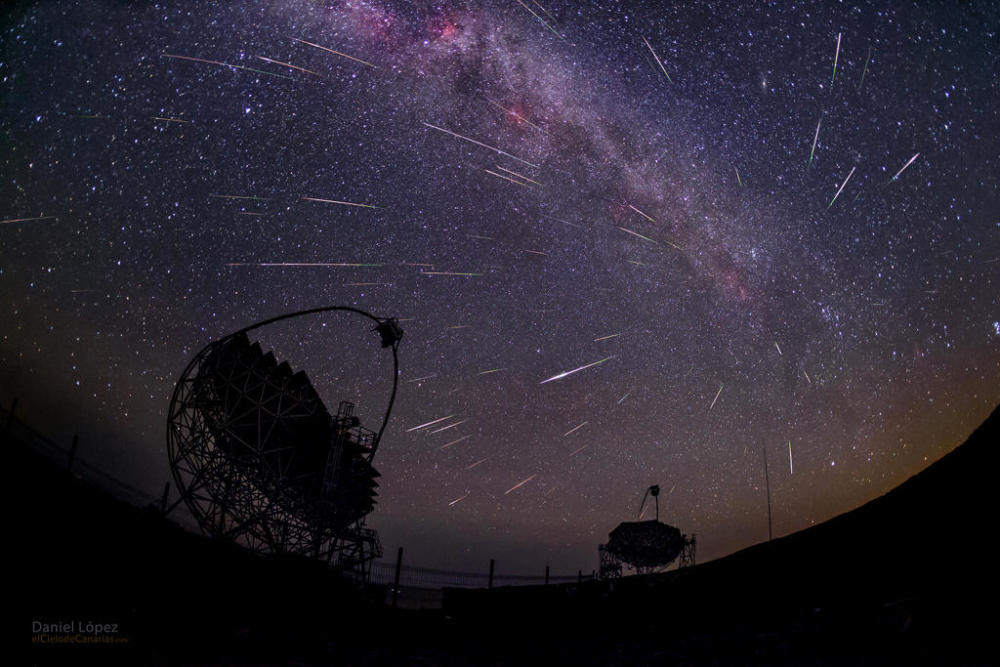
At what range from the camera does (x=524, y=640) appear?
336 inches

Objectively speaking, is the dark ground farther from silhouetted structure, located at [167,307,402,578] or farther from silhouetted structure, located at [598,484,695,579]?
silhouetted structure, located at [598,484,695,579]

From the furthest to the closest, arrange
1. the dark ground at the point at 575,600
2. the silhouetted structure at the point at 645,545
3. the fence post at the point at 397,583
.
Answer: the silhouetted structure at the point at 645,545, the fence post at the point at 397,583, the dark ground at the point at 575,600

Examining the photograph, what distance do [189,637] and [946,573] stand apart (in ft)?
29.1

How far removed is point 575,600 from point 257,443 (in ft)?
54.8

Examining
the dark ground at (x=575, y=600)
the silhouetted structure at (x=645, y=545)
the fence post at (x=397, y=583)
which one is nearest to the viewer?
the dark ground at (x=575, y=600)

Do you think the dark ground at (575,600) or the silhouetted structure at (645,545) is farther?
the silhouetted structure at (645,545)

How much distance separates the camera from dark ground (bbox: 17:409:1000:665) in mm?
4238

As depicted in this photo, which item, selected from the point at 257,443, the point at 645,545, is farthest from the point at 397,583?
the point at 645,545

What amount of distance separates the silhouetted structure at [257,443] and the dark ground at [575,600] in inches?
397

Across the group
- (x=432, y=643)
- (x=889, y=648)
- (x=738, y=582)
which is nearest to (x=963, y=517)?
(x=889, y=648)

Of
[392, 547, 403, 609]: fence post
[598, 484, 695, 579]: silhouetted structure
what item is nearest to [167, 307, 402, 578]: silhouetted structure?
[392, 547, 403, 609]: fence post

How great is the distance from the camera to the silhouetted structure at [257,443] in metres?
21.5

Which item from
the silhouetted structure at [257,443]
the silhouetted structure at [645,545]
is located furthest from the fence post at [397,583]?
the silhouetted structure at [645,545]

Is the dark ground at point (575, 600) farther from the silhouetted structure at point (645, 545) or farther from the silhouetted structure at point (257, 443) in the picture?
the silhouetted structure at point (645, 545)
